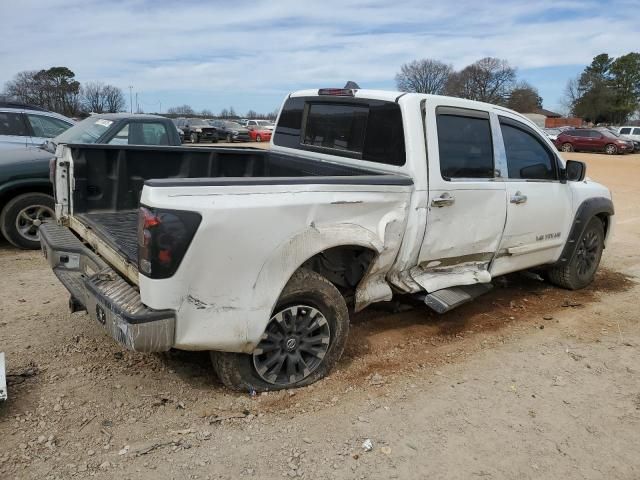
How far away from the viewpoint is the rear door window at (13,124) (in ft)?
29.1

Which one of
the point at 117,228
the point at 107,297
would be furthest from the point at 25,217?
the point at 107,297

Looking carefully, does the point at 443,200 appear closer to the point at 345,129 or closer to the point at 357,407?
the point at 345,129

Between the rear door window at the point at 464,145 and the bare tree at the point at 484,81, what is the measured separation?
215 feet

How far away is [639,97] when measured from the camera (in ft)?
258

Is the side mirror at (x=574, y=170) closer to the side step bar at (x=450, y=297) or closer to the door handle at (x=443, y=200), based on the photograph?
the side step bar at (x=450, y=297)

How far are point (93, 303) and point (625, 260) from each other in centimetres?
692

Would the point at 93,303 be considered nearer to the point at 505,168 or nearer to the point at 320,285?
the point at 320,285

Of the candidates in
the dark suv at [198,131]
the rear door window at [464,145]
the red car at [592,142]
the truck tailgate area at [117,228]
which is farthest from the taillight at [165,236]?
the red car at [592,142]

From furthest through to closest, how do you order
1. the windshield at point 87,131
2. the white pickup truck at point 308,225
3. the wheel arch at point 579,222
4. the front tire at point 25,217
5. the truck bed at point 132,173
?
the windshield at point 87,131, the front tire at point 25,217, the wheel arch at point 579,222, the truck bed at point 132,173, the white pickup truck at point 308,225

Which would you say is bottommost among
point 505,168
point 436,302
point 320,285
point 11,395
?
point 11,395

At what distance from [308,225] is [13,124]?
301 inches

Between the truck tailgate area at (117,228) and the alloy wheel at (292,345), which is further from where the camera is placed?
the truck tailgate area at (117,228)

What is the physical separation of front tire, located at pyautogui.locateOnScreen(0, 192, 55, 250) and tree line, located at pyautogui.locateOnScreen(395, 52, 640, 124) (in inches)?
2448

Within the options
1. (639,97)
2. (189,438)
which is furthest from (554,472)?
(639,97)
